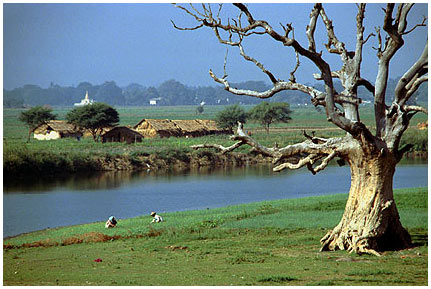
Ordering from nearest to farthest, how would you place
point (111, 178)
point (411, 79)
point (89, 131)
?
point (411, 79) → point (111, 178) → point (89, 131)

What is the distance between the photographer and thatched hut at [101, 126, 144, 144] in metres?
54.6

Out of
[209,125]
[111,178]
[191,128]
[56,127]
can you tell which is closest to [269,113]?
[209,125]

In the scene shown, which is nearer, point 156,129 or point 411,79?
point 411,79

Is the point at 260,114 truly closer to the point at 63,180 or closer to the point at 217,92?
the point at 63,180

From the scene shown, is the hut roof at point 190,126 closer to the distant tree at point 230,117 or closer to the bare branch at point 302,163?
the distant tree at point 230,117

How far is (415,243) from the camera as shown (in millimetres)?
13023

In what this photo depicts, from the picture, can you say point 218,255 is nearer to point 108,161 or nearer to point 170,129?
point 108,161

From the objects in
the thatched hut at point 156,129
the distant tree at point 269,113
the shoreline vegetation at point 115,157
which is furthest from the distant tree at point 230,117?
the shoreline vegetation at point 115,157

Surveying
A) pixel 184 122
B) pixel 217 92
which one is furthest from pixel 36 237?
pixel 217 92

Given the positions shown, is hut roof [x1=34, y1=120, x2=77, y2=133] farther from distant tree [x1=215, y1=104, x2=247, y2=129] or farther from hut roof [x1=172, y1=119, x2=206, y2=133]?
distant tree [x1=215, y1=104, x2=247, y2=129]

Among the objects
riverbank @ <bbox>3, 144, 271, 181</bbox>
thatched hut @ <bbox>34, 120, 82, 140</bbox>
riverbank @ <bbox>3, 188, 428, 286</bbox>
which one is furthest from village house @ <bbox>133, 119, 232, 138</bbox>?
riverbank @ <bbox>3, 188, 428, 286</bbox>

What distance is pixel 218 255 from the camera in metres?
12.7

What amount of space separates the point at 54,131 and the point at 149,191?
32.2 meters

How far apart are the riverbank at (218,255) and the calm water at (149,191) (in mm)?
5611
